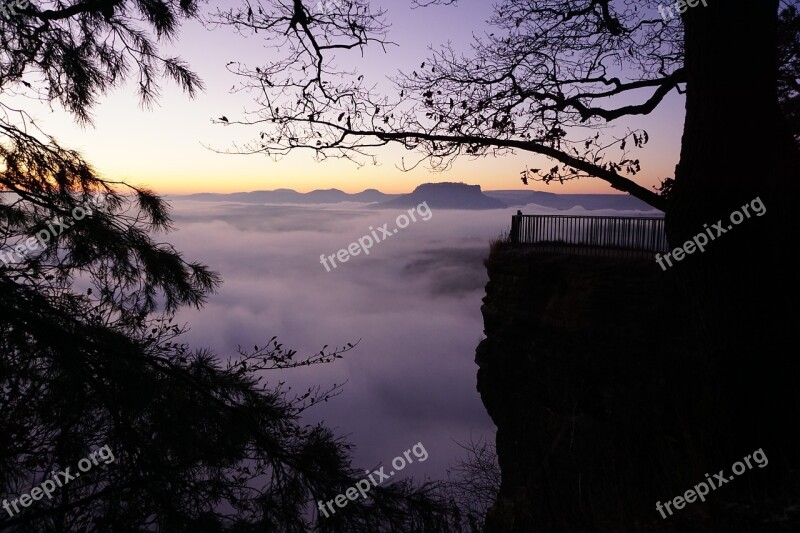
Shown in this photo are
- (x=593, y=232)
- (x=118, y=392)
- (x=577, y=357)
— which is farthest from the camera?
(x=593, y=232)

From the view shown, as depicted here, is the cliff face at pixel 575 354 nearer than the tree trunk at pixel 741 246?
No

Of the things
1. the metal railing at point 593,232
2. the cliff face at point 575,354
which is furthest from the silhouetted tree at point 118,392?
the metal railing at point 593,232

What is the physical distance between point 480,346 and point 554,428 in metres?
4.40

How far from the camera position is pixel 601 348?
14430 mm

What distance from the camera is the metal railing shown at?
16016 mm

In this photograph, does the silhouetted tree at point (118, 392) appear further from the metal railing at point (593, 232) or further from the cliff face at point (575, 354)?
the metal railing at point (593, 232)

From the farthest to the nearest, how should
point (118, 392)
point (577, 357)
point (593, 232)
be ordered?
1. point (593, 232)
2. point (577, 357)
3. point (118, 392)

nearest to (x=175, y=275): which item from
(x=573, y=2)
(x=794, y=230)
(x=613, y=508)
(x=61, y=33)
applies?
(x=61, y=33)

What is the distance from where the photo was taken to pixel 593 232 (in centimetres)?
1733

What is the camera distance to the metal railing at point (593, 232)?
16016 mm

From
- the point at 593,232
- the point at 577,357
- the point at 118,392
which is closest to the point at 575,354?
the point at 577,357

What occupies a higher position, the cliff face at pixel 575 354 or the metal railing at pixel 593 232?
the metal railing at pixel 593 232

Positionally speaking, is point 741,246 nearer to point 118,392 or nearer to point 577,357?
point 118,392

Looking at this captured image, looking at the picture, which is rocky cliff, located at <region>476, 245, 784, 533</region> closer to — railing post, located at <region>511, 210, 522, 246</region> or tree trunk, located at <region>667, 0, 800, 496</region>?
railing post, located at <region>511, 210, 522, 246</region>
